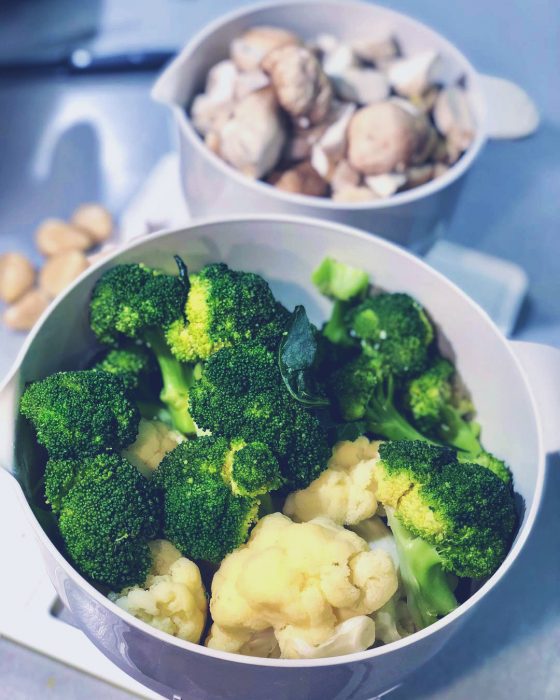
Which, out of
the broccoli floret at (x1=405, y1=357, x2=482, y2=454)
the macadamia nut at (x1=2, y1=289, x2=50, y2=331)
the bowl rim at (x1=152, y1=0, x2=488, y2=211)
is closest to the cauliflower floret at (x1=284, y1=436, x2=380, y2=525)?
the broccoli floret at (x1=405, y1=357, x2=482, y2=454)

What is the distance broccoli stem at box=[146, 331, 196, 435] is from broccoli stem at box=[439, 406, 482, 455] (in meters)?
0.28

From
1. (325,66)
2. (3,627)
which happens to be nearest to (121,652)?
(3,627)

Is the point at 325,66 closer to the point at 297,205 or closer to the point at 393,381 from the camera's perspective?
the point at 297,205

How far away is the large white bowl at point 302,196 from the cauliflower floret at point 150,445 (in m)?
0.34

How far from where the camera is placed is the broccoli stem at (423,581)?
2.31ft

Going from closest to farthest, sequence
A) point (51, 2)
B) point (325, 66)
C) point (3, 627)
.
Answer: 1. point (3, 627)
2. point (325, 66)
3. point (51, 2)

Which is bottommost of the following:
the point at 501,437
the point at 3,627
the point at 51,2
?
the point at 3,627

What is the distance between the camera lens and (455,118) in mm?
1144

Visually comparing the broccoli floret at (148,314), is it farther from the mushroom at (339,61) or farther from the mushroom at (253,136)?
the mushroom at (339,61)

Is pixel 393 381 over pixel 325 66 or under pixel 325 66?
under

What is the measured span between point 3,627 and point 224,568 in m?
0.29

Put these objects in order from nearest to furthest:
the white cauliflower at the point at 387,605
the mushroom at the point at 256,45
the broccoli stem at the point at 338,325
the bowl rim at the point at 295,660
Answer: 1. the bowl rim at the point at 295,660
2. the white cauliflower at the point at 387,605
3. the broccoli stem at the point at 338,325
4. the mushroom at the point at 256,45

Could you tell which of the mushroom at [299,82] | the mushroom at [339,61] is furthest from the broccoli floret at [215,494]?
the mushroom at [339,61]

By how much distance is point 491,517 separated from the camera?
27.6 inches
